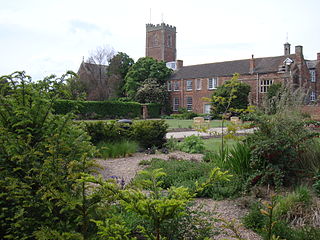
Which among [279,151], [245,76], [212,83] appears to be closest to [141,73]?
[212,83]

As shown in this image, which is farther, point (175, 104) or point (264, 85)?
point (175, 104)

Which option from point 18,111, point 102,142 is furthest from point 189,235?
point 102,142

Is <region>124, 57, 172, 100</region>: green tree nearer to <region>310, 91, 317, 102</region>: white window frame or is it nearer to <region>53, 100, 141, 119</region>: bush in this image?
<region>53, 100, 141, 119</region>: bush

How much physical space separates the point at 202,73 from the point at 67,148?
138 feet

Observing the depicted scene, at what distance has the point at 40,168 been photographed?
215 cm

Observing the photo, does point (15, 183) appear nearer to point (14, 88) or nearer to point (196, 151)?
point (14, 88)

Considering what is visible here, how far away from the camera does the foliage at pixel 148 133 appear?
9.20 metres

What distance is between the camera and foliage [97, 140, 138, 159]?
7.97 m

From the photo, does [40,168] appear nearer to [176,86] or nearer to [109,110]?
[109,110]

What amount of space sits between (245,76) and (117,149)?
3319cm

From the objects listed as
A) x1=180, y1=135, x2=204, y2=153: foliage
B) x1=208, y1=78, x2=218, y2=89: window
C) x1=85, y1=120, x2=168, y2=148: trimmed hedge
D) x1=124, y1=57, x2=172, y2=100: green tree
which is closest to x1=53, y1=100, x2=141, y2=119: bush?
x1=124, y1=57, x2=172, y2=100: green tree

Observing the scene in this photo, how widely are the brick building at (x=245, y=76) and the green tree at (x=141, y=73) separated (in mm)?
2689

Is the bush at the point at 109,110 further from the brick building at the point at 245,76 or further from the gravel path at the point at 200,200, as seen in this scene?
the gravel path at the point at 200,200

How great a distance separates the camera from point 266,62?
38156mm
